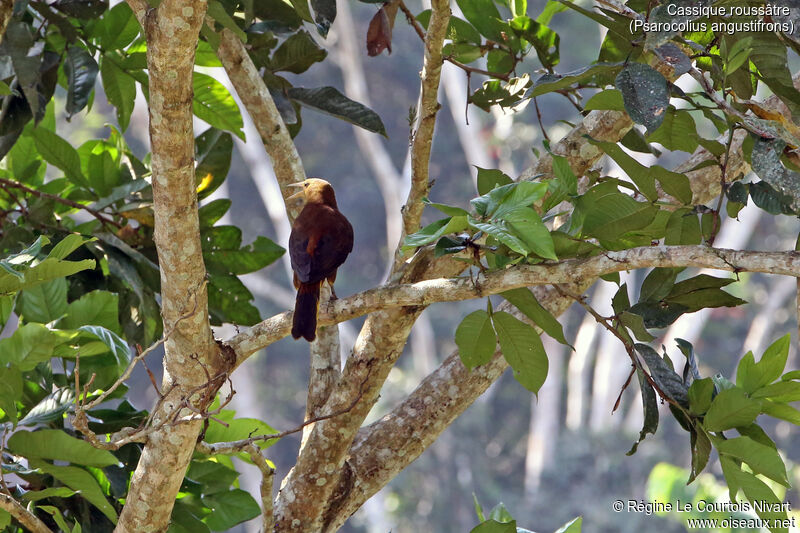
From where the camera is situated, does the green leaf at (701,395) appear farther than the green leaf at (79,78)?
No

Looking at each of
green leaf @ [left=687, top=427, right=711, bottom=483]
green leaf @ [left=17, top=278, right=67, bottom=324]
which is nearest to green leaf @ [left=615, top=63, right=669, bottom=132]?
green leaf @ [left=687, top=427, right=711, bottom=483]

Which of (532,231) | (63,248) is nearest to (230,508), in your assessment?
(63,248)

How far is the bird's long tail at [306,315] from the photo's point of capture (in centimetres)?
205

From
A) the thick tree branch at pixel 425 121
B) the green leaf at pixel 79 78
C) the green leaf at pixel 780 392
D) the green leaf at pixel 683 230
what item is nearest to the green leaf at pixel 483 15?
the thick tree branch at pixel 425 121

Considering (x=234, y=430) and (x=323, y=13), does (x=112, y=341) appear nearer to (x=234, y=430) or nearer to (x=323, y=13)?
(x=234, y=430)

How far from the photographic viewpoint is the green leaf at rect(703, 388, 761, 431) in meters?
1.72

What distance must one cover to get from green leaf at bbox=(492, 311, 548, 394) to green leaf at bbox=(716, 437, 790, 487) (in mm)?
414

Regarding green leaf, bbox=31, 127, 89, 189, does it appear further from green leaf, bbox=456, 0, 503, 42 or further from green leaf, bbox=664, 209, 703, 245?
green leaf, bbox=664, 209, 703, 245

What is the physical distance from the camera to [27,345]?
186cm

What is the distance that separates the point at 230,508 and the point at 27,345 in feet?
2.72

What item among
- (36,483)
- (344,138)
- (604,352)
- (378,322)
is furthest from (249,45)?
(344,138)

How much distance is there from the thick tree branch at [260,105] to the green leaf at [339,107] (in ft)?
0.58

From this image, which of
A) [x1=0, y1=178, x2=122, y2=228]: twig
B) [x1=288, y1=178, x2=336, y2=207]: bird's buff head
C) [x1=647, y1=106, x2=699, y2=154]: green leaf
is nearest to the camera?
[x1=647, y1=106, x2=699, y2=154]: green leaf

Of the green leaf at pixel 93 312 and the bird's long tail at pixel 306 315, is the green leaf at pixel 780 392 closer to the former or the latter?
the bird's long tail at pixel 306 315
